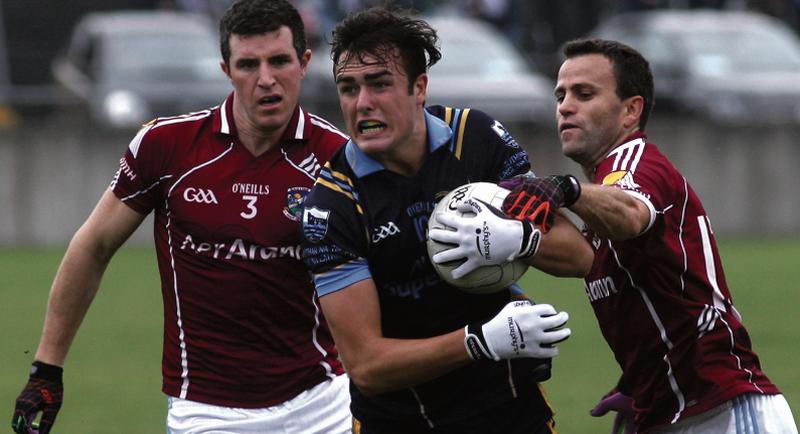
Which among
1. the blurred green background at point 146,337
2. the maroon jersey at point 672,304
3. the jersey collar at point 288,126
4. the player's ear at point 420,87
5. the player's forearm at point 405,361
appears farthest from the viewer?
the blurred green background at point 146,337

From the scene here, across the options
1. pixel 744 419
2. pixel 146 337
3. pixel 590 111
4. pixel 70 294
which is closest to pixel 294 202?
pixel 70 294

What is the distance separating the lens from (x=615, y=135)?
541 cm

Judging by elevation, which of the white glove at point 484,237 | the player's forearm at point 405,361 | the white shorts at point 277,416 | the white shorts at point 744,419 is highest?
the white glove at point 484,237

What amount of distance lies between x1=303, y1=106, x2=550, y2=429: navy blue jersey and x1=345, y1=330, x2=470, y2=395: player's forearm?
0.23 meters

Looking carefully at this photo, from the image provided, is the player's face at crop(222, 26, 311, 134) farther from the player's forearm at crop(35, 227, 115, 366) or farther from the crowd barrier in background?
the crowd barrier in background

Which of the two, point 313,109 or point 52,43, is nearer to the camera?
point 313,109

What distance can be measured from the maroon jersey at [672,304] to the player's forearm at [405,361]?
833 millimetres

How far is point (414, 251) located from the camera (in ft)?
15.6

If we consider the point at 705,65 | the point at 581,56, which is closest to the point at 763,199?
the point at 705,65

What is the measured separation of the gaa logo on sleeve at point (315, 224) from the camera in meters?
4.70

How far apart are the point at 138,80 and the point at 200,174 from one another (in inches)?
441

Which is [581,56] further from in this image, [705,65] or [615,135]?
[705,65]

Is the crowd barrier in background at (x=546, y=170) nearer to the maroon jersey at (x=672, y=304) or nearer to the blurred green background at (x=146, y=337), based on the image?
the blurred green background at (x=146, y=337)

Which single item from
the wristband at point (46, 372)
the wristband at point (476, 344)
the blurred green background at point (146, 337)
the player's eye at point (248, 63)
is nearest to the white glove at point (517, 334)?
the wristband at point (476, 344)
